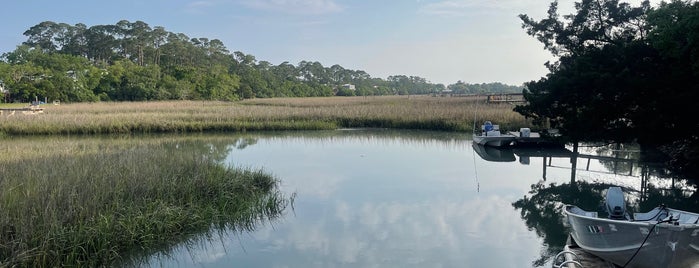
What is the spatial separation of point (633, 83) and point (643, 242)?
23.9ft

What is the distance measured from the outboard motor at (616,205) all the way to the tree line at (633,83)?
502 cm

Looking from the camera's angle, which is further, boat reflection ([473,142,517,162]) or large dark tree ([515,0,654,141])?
A: boat reflection ([473,142,517,162])

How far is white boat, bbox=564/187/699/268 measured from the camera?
13.5 ft

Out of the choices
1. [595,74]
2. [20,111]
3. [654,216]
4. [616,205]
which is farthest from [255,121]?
[654,216]

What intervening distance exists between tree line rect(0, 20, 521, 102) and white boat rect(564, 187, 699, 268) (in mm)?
39629

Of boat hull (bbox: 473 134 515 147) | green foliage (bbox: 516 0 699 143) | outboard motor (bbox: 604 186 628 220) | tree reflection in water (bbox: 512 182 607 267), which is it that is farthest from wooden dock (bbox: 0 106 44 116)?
outboard motor (bbox: 604 186 628 220)

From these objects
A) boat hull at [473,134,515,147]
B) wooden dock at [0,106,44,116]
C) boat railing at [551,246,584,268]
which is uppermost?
wooden dock at [0,106,44,116]

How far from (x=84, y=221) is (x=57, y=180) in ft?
4.00

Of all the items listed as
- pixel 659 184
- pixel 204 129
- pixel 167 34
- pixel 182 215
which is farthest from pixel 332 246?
pixel 167 34

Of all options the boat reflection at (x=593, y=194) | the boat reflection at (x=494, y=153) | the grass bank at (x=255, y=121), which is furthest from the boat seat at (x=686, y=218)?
the grass bank at (x=255, y=121)

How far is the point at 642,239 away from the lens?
4277mm

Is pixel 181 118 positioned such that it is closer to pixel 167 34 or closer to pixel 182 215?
pixel 182 215

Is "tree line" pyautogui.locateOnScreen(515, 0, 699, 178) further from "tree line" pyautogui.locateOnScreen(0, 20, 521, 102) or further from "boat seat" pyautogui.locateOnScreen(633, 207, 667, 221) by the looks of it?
"tree line" pyautogui.locateOnScreen(0, 20, 521, 102)

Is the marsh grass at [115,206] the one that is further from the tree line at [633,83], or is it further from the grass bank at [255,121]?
the grass bank at [255,121]
